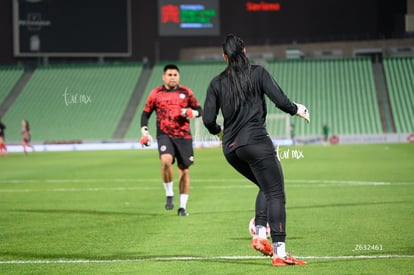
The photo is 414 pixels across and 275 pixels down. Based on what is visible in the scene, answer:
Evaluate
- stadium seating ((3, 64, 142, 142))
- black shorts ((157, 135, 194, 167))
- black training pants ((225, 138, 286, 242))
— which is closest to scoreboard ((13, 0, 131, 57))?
→ stadium seating ((3, 64, 142, 142))

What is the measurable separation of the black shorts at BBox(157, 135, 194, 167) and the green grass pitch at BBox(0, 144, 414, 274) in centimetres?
95

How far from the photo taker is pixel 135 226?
13.6 metres

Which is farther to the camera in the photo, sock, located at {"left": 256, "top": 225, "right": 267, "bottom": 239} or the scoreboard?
the scoreboard

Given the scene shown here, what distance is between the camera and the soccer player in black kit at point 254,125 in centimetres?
912

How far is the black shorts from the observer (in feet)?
50.8

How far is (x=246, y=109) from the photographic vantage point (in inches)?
363

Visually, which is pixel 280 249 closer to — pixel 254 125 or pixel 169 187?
pixel 254 125

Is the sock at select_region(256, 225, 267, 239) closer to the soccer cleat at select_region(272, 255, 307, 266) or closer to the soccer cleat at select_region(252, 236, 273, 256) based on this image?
the soccer cleat at select_region(252, 236, 273, 256)

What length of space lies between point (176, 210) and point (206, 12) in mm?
42394

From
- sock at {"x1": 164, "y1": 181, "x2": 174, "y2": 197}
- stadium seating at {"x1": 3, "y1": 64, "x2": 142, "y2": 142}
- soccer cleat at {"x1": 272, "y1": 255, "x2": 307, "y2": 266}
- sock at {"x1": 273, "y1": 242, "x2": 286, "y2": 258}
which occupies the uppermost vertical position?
sock at {"x1": 273, "y1": 242, "x2": 286, "y2": 258}

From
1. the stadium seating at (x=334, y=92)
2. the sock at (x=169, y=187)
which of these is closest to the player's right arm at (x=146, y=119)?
the sock at (x=169, y=187)

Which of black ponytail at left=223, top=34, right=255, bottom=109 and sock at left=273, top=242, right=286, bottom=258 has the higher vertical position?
black ponytail at left=223, top=34, right=255, bottom=109

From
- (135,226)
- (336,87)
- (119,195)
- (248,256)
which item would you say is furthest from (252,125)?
(336,87)

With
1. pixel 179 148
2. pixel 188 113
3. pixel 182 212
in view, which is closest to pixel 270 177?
pixel 188 113
